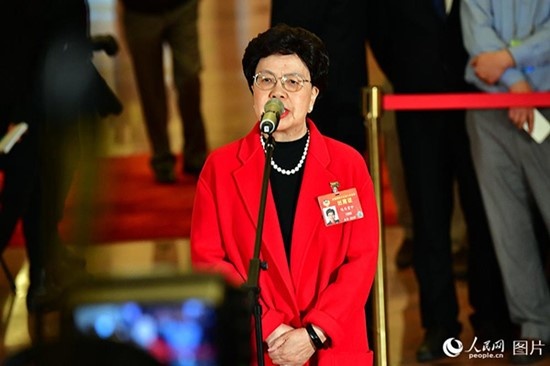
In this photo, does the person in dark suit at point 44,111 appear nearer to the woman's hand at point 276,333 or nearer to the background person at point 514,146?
the background person at point 514,146

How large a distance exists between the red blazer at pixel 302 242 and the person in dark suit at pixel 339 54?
66.2 inches

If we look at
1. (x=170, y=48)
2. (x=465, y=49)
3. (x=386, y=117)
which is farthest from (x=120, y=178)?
(x=465, y=49)

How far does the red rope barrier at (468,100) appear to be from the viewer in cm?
593

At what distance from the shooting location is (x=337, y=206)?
4.02 metres

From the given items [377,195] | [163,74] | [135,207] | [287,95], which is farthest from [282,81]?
[163,74]

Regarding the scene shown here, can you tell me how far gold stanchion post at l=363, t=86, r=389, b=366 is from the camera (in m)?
5.64

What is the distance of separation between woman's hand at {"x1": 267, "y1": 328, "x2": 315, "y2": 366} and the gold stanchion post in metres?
1.61

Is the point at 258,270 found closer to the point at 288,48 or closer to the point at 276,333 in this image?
the point at 276,333

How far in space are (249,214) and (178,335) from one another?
1.51 meters

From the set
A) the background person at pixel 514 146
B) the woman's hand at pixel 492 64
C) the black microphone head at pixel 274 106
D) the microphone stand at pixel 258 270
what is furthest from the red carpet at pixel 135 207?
the microphone stand at pixel 258 270

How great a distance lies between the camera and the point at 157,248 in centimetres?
792

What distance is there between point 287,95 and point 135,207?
4.59 m

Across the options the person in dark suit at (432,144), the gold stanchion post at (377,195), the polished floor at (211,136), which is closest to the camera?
the gold stanchion post at (377,195)

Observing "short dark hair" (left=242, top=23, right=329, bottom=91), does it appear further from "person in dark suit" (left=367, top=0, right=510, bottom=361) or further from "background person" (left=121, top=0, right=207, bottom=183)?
"background person" (left=121, top=0, right=207, bottom=183)
